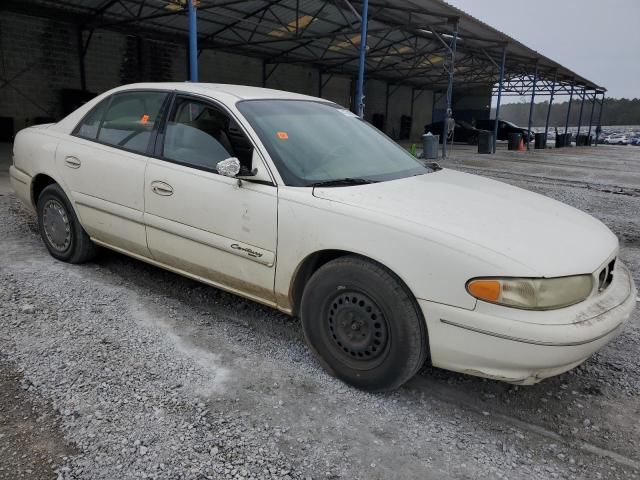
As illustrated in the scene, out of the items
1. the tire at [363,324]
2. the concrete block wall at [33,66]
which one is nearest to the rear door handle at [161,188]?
the tire at [363,324]

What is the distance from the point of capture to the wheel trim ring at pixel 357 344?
2.36 metres

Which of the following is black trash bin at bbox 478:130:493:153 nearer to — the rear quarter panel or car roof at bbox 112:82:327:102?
car roof at bbox 112:82:327:102

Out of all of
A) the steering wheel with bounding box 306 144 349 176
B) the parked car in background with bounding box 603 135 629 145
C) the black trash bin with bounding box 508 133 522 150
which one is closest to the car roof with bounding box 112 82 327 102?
the steering wheel with bounding box 306 144 349 176

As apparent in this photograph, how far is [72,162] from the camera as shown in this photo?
12.2 feet

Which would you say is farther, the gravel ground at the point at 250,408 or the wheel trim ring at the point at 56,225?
the wheel trim ring at the point at 56,225

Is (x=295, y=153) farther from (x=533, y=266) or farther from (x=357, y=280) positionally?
(x=533, y=266)

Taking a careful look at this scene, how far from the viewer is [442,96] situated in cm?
3866

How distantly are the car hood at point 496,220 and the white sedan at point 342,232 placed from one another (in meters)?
0.01

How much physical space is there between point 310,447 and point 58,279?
260 cm

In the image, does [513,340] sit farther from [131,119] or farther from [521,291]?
[131,119]

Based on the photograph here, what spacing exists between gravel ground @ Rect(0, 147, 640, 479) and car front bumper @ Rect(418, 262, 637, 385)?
0.33 m

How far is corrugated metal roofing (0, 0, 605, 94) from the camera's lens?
1426 centimetres

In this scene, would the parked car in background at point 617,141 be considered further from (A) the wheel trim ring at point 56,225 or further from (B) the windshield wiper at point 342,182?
(A) the wheel trim ring at point 56,225

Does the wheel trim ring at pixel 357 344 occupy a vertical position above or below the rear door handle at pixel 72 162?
below
